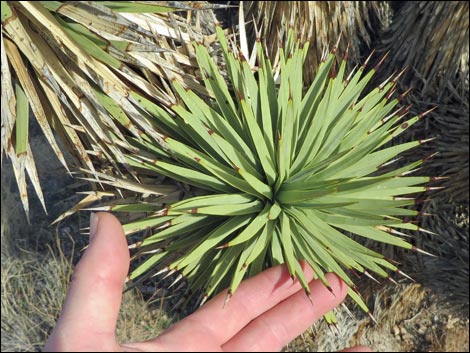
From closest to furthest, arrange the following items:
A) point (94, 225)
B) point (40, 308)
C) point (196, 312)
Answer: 1. point (94, 225)
2. point (196, 312)
3. point (40, 308)

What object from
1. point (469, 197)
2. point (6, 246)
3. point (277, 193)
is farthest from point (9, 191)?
point (469, 197)

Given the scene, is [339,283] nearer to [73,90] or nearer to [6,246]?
[73,90]

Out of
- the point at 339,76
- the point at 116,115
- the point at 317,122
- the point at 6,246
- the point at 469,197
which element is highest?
the point at 339,76

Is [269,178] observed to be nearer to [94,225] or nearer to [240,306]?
[240,306]

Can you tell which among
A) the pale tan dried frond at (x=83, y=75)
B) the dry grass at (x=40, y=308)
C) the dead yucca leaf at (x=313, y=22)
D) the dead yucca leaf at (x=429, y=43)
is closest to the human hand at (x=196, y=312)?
the pale tan dried frond at (x=83, y=75)

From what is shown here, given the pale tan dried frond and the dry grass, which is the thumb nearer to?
the pale tan dried frond

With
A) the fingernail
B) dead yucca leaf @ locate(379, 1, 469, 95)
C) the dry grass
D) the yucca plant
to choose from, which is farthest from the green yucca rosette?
the dry grass

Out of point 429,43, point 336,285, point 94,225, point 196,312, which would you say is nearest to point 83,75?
point 94,225

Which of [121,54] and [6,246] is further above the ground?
[121,54]
